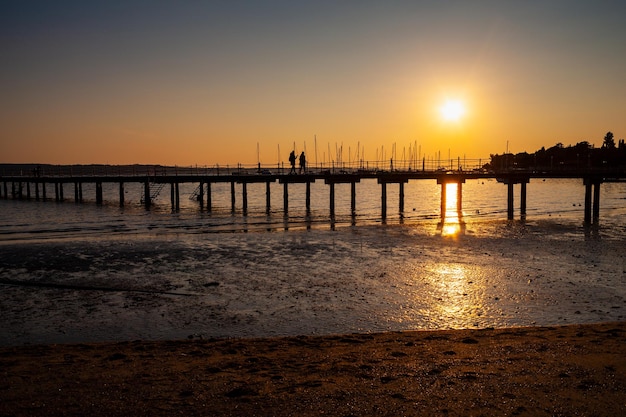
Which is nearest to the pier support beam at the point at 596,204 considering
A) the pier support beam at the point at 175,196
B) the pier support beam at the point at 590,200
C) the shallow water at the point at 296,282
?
the pier support beam at the point at 590,200

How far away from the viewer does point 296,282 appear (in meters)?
16.1

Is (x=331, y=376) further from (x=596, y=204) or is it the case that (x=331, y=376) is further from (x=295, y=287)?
(x=596, y=204)

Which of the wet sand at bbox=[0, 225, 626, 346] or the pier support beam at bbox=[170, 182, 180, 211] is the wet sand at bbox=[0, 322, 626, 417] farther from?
the pier support beam at bbox=[170, 182, 180, 211]

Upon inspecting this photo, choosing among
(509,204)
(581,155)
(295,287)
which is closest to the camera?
(295,287)

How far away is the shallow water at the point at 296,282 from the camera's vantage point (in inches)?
459

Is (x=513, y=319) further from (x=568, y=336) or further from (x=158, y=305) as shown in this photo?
(x=158, y=305)

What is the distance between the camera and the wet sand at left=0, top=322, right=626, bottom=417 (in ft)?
21.9

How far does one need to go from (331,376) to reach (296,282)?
8387 millimetres

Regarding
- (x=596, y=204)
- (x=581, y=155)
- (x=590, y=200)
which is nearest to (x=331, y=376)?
(x=590, y=200)

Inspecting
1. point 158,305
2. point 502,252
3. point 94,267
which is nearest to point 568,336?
point 158,305

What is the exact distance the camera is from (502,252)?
22.1 m

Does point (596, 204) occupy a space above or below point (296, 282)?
above

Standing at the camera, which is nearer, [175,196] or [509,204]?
[509,204]

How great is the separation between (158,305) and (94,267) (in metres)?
6.97
